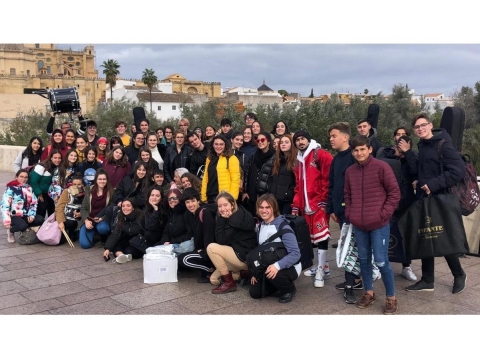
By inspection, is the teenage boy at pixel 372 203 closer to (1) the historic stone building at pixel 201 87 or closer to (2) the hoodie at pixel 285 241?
(2) the hoodie at pixel 285 241

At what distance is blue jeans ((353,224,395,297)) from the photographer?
4.60m

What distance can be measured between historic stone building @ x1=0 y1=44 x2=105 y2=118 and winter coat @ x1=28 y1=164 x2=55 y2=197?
2441 inches

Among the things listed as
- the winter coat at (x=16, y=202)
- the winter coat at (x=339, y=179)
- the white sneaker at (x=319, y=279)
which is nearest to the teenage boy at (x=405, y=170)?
the winter coat at (x=339, y=179)

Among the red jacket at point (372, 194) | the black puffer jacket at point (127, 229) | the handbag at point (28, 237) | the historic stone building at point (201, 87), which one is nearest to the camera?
the red jacket at point (372, 194)

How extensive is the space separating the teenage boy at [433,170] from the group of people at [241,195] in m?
0.01

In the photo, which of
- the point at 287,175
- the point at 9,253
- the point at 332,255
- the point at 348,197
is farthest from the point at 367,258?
the point at 9,253

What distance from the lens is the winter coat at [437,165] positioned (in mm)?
4867

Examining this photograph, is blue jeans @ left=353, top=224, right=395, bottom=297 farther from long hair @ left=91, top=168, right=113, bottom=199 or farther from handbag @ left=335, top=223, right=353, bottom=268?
long hair @ left=91, top=168, right=113, bottom=199

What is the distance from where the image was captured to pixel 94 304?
498 cm

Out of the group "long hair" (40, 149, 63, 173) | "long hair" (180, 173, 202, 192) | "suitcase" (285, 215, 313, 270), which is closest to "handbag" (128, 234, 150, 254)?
"long hair" (180, 173, 202, 192)

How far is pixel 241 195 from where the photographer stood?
6762mm

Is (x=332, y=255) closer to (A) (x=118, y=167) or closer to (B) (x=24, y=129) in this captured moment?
(A) (x=118, y=167)

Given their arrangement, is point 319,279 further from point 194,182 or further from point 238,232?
point 194,182

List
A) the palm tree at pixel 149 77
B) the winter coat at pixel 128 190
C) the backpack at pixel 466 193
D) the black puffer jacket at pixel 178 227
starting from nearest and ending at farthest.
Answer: the backpack at pixel 466 193 → the black puffer jacket at pixel 178 227 → the winter coat at pixel 128 190 → the palm tree at pixel 149 77
